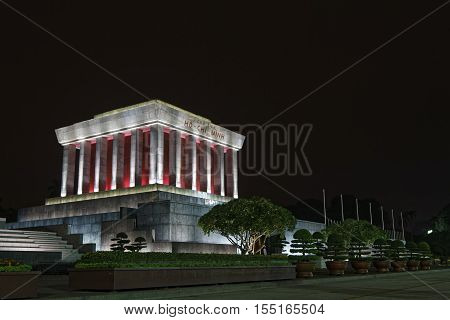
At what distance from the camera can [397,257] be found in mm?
43125

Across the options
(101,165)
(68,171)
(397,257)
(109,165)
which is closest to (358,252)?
(397,257)

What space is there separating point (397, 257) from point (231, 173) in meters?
20.5

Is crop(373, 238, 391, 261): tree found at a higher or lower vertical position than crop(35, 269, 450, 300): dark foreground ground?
higher

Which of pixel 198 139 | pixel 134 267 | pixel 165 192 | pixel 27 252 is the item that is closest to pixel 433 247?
pixel 198 139

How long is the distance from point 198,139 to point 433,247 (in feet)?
97.8

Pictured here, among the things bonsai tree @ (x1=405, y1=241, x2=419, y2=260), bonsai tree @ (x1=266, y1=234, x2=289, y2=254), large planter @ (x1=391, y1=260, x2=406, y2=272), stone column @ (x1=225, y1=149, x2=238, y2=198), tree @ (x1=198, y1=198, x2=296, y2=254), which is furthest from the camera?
stone column @ (x1=225, y1=149, x2=238, y2=198)

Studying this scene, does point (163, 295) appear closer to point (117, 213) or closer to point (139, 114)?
point (117, 213)

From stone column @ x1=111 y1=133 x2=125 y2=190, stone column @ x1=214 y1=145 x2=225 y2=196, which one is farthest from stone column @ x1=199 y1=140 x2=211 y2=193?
stone column @ x1=111 y1=133 x2=125 y2=190

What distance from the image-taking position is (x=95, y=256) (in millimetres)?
17891

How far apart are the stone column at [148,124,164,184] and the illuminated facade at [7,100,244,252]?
0.30 ft

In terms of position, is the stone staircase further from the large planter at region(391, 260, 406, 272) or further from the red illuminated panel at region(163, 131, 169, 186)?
the large planter at region(391, 260, 406, 272)

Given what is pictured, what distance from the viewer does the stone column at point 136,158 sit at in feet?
152

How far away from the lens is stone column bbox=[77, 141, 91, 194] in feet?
167

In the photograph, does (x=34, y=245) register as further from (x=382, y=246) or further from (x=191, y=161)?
(x=382, y=246)
